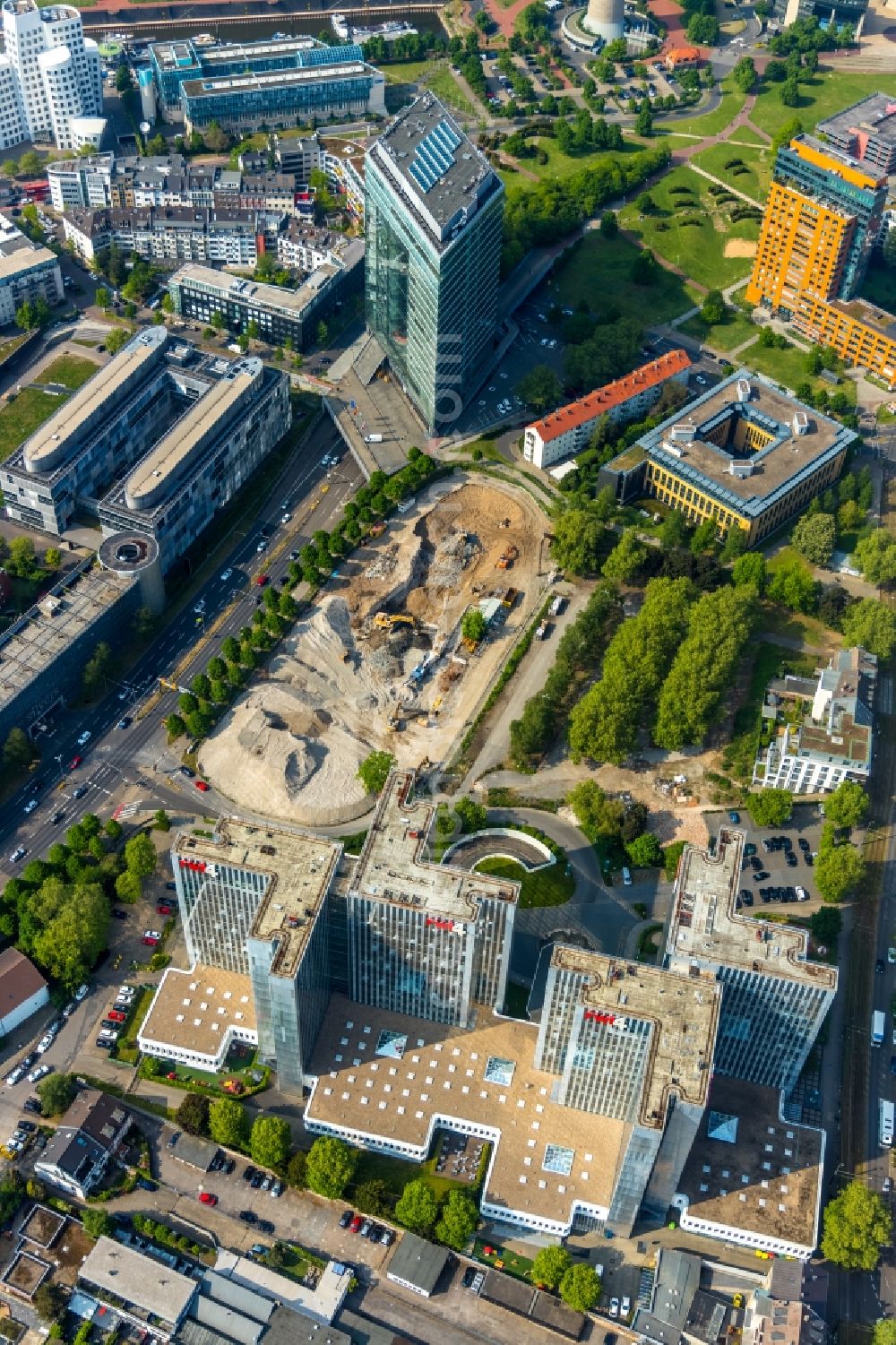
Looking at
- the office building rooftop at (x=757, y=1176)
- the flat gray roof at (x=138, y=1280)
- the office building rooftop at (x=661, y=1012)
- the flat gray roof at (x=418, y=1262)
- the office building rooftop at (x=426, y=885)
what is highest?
the office building rooftop at (x=426, y=885)

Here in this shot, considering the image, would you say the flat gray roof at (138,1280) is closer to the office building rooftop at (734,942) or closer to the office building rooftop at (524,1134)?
the office building rooftop at (524,1134)

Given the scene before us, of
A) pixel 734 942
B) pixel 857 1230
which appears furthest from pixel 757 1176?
pixel 734 942

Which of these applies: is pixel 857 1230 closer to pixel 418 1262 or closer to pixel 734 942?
pixel 734 942

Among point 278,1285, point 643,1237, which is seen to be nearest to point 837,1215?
point 643,1237

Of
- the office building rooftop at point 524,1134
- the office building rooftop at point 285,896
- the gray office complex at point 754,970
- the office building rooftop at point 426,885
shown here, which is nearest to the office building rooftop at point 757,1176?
the gray office complex at point 754,970

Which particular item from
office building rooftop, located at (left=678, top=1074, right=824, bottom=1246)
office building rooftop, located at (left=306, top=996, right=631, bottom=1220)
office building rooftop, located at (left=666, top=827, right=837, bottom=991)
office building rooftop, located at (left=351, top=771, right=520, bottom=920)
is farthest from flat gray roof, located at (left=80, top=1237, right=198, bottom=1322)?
office building rooftop, located at (left=666, top=827, right=837, bottom=991)

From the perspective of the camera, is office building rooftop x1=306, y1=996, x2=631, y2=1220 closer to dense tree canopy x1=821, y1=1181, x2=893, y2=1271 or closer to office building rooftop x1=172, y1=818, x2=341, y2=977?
office building rooftop x1=172, y1=818, x2=341, y2=977

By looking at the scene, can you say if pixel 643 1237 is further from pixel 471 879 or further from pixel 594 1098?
pixel 471 879
